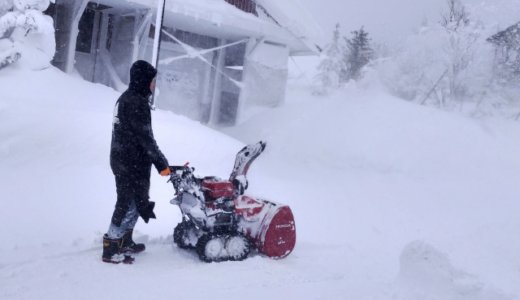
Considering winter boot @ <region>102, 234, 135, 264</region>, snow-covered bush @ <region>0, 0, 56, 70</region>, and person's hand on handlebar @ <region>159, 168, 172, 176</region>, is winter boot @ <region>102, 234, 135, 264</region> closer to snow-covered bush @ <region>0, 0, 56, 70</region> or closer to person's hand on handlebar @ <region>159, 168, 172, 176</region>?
person's hand on handlebar @ <region>159, 168, 172, 176</region>

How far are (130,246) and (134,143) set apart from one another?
110cm

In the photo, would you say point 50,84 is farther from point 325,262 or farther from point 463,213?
point 463,213

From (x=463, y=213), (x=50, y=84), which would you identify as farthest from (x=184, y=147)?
(x=463, y=213)

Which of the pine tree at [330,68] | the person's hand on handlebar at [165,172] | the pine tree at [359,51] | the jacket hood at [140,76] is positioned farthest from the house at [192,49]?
the pine tree at [359,51]

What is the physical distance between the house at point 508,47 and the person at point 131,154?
19.5m

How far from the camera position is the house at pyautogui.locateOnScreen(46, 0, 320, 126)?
11961 mm

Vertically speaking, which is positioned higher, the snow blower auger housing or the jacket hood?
the jacket hood

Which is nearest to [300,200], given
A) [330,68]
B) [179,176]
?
[179,176]

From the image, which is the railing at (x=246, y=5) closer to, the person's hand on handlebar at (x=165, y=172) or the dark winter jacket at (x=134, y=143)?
the dark winter jacket at (x=134, y=143)

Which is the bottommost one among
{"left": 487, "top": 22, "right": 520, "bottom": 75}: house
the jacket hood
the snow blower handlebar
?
the snow blower handlebar

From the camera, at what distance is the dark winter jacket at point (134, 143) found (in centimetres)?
450

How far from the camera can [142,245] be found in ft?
16.2

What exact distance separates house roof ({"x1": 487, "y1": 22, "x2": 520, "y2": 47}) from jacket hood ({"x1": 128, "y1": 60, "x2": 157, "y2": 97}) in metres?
19.5

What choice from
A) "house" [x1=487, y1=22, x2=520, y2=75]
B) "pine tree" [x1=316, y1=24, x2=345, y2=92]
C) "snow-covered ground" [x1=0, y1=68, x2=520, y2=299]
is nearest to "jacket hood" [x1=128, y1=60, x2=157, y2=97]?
"snow-covered ground" [x1=0, y1=68, x2=520, y2=299]
